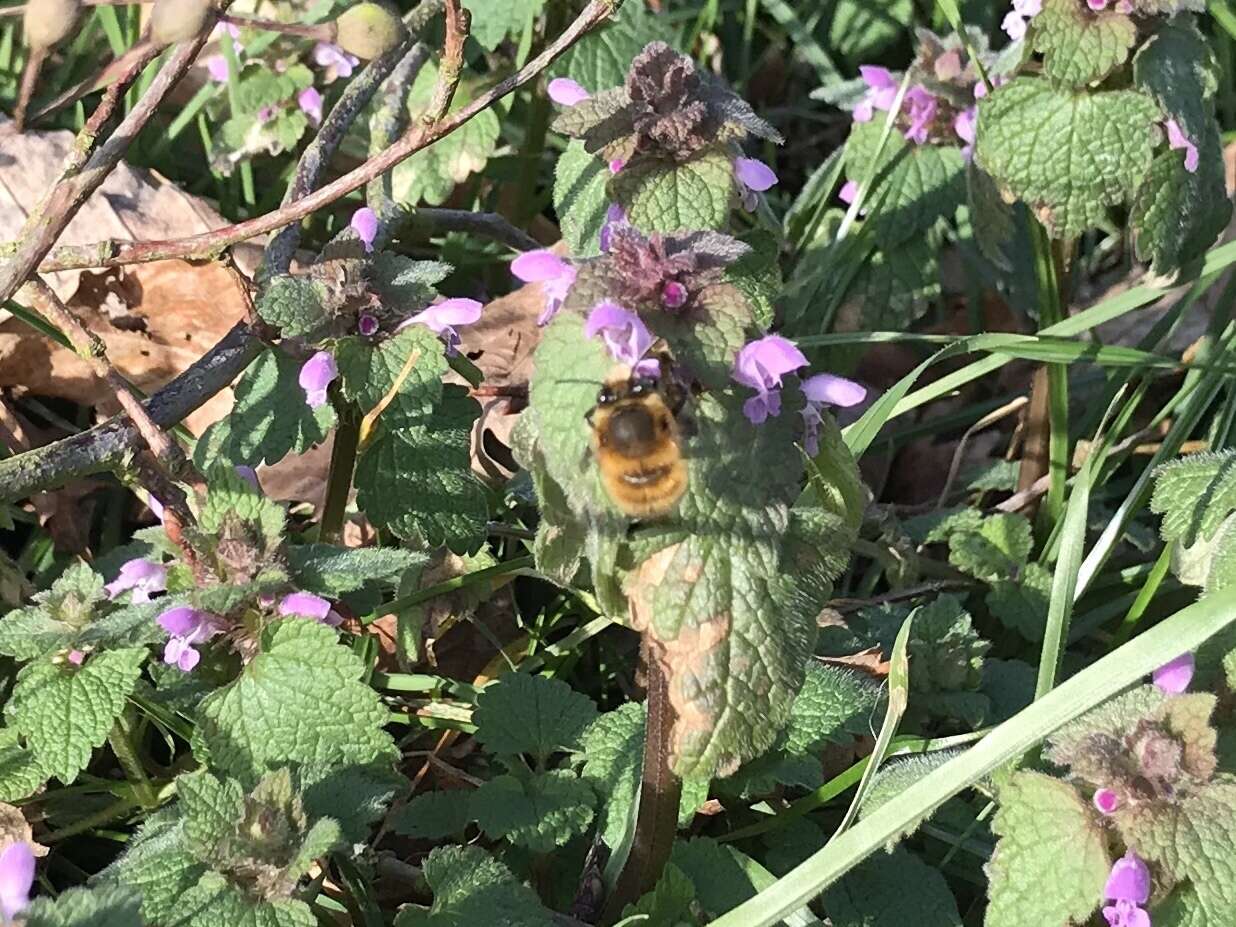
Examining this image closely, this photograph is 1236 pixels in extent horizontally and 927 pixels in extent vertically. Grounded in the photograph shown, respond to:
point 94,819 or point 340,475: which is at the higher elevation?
point 340,475

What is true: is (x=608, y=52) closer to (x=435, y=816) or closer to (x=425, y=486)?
(x=425, y=486)

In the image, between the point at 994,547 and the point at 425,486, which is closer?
the point at 425,486

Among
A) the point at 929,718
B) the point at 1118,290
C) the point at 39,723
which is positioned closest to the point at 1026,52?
the point at 1118,290

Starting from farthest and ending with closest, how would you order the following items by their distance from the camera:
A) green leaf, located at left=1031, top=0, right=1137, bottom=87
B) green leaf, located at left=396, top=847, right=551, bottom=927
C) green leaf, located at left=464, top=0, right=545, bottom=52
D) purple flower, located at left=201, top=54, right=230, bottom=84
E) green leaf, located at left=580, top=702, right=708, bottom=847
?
purple flower, located at left=201, top=54, right=230, bottom=84, green leaf, located at left=464, top=0, right=545, bottom=52, green leaf, located at left=1031, top=0, right=1137, bottom=87, green leaf, located at left=580, top=702, right=708, bottom=847, green leaf, located at left=396, top=847, right=551, bottom=927

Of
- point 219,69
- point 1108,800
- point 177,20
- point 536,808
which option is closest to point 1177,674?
point 1108,800

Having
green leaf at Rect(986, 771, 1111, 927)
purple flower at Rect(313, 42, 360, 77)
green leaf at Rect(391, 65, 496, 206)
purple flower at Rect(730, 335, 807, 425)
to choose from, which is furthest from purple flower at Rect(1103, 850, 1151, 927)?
purple flower at Rect(313, 42, 360, 77)

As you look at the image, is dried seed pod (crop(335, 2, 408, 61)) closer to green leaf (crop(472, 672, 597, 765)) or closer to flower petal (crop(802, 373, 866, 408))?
flower petal (crop(802, 373, 866, 408))
